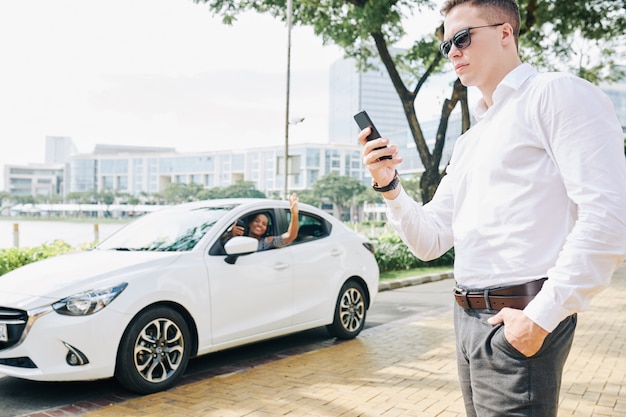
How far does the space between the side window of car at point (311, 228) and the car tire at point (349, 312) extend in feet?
2.18

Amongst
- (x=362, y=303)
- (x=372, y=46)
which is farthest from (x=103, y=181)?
(x=362, y=303)

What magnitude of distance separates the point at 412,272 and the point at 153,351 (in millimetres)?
10443

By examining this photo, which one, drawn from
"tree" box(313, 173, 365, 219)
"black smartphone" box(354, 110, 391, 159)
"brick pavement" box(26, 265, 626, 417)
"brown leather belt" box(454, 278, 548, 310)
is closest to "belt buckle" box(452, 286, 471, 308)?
"brown leather belt" box(454, 278, 548, 310)

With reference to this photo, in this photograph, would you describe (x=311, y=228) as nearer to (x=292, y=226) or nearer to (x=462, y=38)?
(x=292, y=226)

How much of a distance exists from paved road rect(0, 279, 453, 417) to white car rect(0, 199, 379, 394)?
291mm

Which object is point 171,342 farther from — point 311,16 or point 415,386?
point 311,16

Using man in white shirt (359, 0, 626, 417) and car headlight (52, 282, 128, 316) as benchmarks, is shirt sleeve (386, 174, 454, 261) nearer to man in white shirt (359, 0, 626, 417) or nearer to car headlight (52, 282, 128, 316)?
man in white shirt (359, 0, 626, 417)

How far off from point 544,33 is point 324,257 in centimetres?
1516

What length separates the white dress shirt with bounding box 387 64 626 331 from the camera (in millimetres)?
1665

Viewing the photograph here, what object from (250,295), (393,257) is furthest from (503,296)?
(393,257)

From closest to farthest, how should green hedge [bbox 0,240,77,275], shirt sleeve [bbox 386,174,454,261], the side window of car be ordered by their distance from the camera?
shirt sleeve [bbox 386,174,454,261]
the side window of car
green hedge [bbox 0,240,77,275]

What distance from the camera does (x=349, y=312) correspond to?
712 cm

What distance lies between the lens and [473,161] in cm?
203

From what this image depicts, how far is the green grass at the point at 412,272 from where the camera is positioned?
13.8 m
